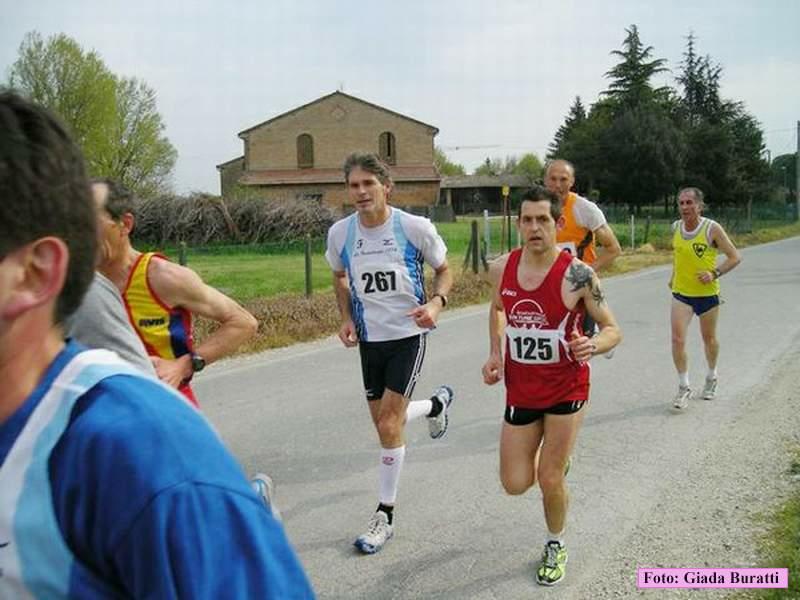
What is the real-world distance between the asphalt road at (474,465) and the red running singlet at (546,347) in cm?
90

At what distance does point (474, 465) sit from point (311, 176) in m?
56.5

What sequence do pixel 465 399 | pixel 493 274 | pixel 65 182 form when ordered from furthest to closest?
1. pixel 465 399
2. pixel 493 274
3. pixel 65 182

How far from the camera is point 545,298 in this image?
4.14m

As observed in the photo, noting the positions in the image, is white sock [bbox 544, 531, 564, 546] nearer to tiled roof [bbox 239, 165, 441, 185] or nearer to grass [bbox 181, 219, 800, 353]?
grass [bbox 181, 219, 800, 353]

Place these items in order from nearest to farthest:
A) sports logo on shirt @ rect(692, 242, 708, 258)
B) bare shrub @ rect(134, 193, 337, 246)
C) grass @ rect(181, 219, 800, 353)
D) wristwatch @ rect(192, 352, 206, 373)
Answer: wristwatch @ rect(192, 352, 206, 373)
sports logo on shirt @ rect(692, 242, 708, 258)
grass @ rect(181, 219, 800, 353)
bare shrub @ rect(134, 193, 337, 246)

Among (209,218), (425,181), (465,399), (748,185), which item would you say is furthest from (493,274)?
(748,185)

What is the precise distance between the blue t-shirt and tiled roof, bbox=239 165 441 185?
58.9 m

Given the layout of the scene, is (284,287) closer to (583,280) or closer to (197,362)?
(583,280)

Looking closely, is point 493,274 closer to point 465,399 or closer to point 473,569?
point 473,569

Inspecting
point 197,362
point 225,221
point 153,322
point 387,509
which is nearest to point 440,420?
point 387,509

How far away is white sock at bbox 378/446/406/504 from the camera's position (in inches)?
182

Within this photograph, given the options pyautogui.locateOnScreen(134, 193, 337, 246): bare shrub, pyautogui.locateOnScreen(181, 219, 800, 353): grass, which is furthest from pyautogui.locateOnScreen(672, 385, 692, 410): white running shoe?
pyautogui.locateOnScreen(134, 193, 337, 246): bare shrub

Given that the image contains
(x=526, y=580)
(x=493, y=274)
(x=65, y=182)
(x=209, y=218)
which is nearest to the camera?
(x=65, y=182)

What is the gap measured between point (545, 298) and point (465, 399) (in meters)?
3.68
